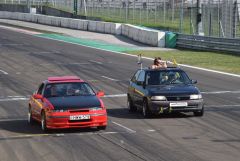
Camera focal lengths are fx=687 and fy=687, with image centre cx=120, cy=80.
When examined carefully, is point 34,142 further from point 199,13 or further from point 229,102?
point 199,13

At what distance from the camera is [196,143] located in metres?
14.8

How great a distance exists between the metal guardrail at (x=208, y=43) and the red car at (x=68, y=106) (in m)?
26.1

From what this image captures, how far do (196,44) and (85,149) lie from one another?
A: 34.0 metres

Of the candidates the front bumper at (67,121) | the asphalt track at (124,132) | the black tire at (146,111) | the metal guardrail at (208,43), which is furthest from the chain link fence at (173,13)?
the front bumper at (67,121)

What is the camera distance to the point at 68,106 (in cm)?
1647

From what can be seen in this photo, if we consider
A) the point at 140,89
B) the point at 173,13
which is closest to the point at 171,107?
the point at 140,89

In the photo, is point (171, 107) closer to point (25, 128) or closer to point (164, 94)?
point (164, 94)

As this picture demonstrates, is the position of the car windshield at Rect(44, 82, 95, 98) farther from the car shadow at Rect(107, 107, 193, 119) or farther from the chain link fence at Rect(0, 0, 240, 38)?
the chain link fence at Rect(0, 0, 240, 38)

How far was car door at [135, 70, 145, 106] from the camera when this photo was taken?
65.1 ft

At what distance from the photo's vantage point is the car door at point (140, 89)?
65.1 feet

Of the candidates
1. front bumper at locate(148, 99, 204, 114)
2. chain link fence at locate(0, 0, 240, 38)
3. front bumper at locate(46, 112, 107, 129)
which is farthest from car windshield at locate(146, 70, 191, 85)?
chain link fence at locate(0, 0, 240, 38)

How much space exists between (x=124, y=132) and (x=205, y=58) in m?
25.3

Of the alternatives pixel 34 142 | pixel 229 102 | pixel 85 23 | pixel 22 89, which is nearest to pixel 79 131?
pixel 34 142

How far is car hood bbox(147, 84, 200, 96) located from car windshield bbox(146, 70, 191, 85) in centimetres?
36
